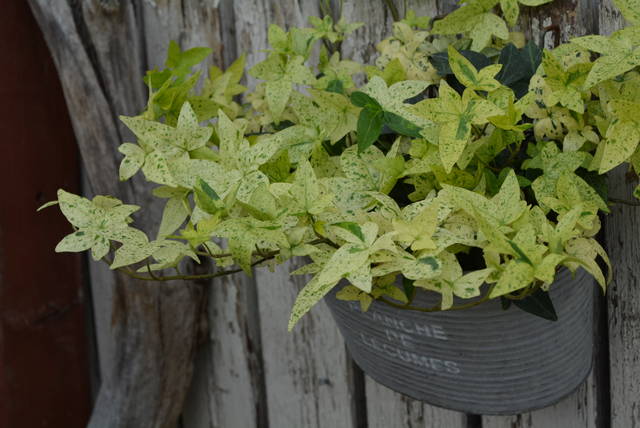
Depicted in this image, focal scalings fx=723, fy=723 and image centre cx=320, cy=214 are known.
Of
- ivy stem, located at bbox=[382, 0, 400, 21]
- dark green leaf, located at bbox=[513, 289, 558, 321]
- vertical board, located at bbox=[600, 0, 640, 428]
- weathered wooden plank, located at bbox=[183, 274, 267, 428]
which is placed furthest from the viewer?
weathered wooden plank, located at bbox=[183, 274, 267, 428]

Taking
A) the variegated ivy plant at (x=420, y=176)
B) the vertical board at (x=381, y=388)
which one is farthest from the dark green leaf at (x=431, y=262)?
the vertical board at (x=381, y=388)

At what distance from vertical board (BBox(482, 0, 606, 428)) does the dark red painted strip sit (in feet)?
3.21

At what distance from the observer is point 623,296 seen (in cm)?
91

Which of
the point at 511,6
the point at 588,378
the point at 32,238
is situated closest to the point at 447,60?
the point at 511,6

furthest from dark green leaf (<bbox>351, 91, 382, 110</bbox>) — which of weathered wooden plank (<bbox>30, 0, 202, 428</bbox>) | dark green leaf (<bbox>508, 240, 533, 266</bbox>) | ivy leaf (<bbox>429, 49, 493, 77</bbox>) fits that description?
weathered wooden plank (<bbox>30, 0, 202, 428</bbox>)

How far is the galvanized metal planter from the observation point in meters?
0.71

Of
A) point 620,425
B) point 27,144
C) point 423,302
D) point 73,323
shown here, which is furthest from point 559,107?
point 73,323

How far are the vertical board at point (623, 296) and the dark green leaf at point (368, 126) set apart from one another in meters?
0.34

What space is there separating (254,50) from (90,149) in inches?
14.2

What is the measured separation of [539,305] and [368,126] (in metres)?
0.23

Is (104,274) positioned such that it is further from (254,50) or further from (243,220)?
(243,220)

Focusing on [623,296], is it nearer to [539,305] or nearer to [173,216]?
[539,305]

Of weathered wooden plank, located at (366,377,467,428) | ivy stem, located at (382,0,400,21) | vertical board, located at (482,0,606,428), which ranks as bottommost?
weathered wooden plank, located at (366,377,467,428)

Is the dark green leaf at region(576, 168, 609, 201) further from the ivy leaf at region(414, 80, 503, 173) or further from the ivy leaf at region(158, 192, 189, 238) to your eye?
the ivy leaf at region(158, 192, 189, 238)
